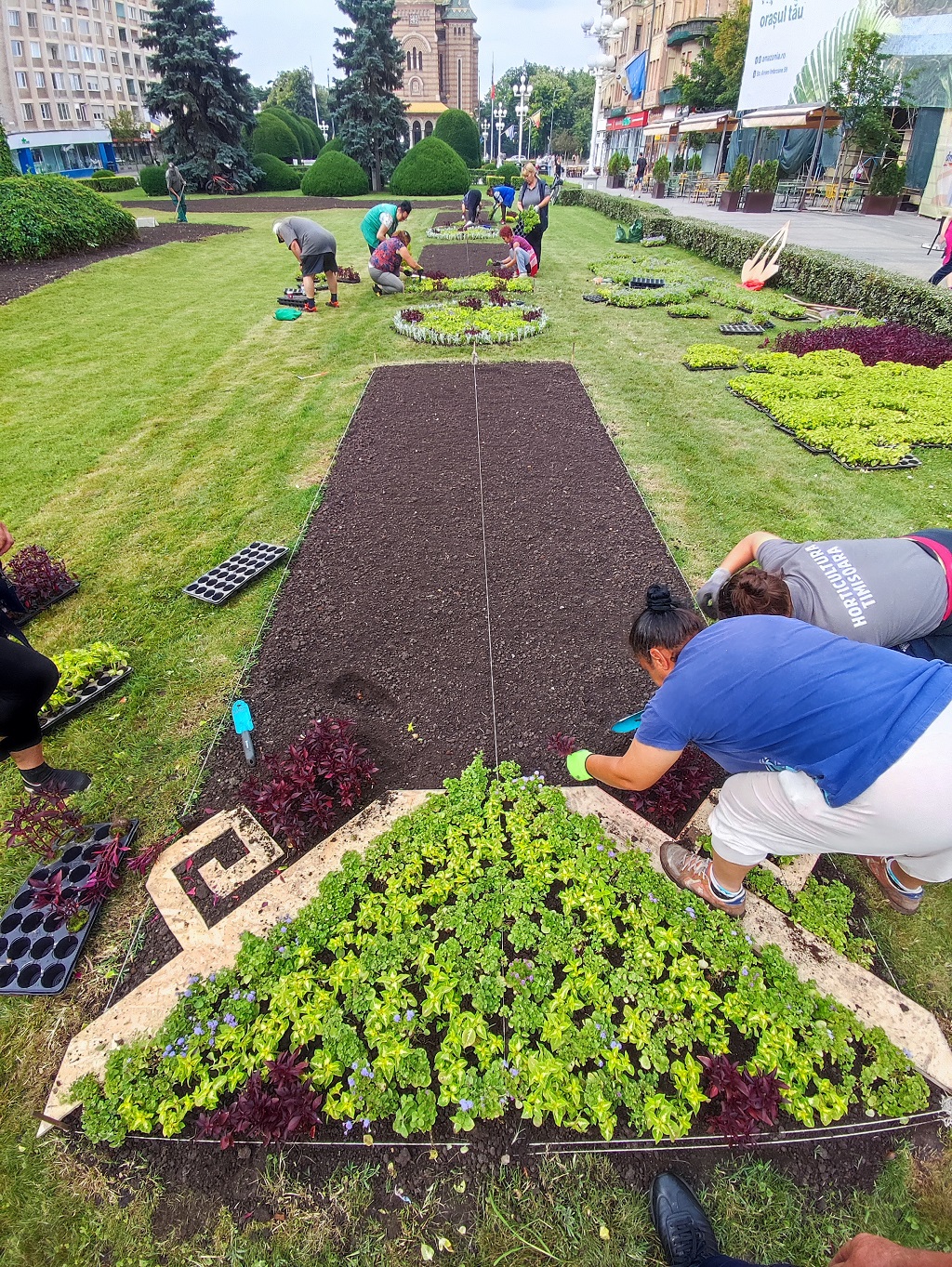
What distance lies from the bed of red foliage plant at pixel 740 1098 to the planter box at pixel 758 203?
98.2 ft

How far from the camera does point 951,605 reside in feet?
10.2

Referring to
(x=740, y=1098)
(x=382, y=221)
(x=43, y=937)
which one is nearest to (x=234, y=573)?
(x=43, y=937)

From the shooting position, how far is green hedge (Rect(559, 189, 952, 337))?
10.1 meters

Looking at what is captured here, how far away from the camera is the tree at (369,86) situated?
3553 centimetres

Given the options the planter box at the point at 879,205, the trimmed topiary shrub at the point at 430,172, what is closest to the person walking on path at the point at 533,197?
the planter box at the point at 879,205

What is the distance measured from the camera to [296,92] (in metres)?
80.0

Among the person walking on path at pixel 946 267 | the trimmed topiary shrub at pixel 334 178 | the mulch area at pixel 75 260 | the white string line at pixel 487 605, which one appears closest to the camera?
the white string line at pixel 487 605

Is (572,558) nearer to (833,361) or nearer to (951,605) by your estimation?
(951,605)

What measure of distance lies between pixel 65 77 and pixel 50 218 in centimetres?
5896

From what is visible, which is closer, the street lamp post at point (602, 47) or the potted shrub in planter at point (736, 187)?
the potted shrub in planter at point (736, 187)

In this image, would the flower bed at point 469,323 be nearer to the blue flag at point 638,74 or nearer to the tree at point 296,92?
the blue flag at point 638,74

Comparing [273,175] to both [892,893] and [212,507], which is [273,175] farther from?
[892,893]

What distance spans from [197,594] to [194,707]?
1217 mm

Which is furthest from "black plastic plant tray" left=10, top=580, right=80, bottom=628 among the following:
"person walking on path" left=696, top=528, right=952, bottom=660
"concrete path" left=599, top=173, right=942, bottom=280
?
"concrete path" left=599, top=173, right=942, bottom=280
